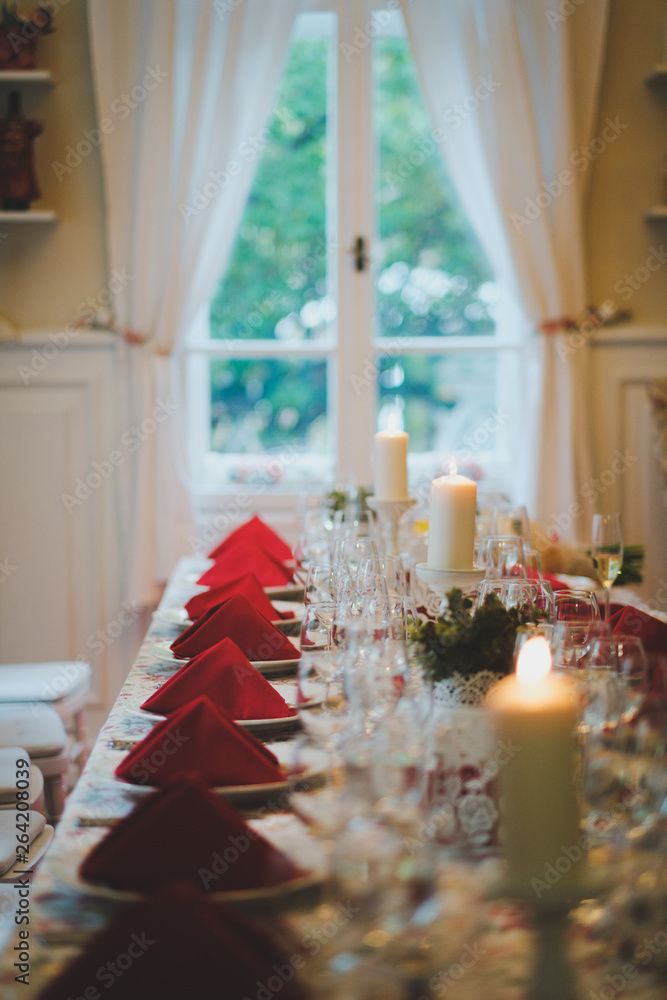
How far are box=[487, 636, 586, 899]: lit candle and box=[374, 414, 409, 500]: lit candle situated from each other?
1201mm

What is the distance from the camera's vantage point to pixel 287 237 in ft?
11.7

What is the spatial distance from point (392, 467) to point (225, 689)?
84 cm

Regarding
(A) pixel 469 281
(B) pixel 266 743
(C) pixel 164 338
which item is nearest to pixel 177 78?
(C) pixel 164 338

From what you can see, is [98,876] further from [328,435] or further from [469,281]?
[469,281]

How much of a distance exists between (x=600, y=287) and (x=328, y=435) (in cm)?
115

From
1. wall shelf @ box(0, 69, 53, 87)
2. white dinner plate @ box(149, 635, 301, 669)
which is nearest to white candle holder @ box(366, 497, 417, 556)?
white dinner plate @ box(149, 635, 301, 669)

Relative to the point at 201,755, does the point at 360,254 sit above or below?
above

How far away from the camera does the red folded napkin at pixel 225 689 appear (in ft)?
3.56

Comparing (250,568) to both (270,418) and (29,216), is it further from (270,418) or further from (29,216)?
(29,216)

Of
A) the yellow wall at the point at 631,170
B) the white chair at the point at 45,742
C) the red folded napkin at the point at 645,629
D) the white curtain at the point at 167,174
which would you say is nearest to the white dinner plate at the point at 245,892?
the red folded napkin at the point at 645,629

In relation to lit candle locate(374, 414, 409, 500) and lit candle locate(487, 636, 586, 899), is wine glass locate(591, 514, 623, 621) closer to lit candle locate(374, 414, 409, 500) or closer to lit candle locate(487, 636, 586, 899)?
lit candle locate(374, 414, 409, 500)

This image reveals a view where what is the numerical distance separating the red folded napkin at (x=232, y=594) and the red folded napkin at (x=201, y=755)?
0.65 metres

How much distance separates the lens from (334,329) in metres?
3.51

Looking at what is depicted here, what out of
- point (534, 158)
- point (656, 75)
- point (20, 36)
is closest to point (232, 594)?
point (534, 158)
